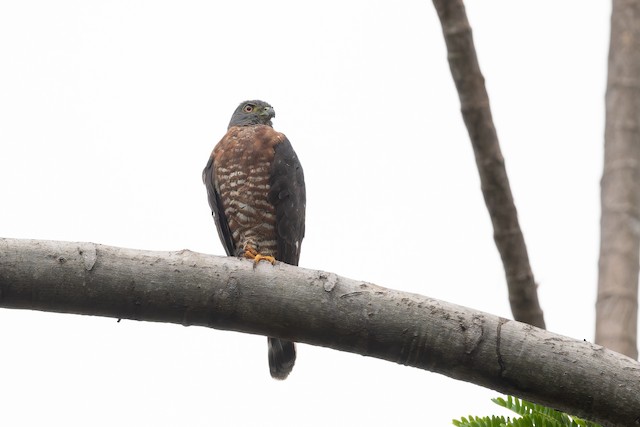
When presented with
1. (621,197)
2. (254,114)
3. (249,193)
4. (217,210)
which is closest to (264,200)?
(249,193)

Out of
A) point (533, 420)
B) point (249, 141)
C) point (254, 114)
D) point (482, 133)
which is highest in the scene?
point (254, 114)

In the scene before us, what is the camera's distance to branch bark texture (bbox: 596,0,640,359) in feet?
15.8

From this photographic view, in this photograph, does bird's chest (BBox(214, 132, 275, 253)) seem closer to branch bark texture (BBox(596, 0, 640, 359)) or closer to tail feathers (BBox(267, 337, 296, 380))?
tail feathers (BBox(267, 337, 296, 380))

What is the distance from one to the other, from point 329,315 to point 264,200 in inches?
120

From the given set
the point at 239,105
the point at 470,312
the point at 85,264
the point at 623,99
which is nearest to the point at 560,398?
the point at 470,312

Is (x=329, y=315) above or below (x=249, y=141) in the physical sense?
below

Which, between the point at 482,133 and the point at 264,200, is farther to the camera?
the point at 264,200

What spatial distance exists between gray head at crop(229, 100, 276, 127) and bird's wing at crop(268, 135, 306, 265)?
93 cm

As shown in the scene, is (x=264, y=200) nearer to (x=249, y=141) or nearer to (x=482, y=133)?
(x=249, y=141)

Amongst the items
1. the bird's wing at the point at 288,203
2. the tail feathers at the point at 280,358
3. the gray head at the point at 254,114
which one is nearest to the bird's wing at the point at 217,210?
the bird's wing at the point at 288,203

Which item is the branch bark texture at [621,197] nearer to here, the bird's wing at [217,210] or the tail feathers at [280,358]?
the tail feathers at [280,358]

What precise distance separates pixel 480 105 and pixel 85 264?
1863 mm

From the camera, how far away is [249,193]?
19.4 feet

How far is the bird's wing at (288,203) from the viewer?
19.1 ft
